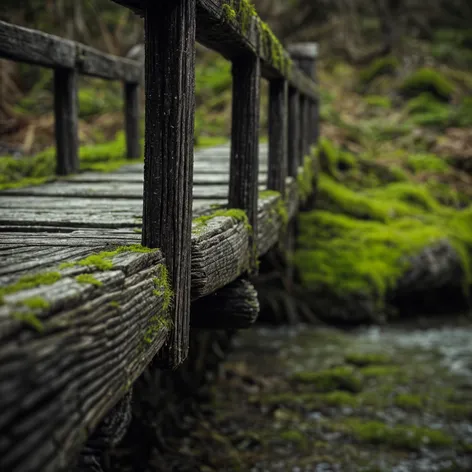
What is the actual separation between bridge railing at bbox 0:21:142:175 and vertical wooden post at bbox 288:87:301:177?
5.86ft

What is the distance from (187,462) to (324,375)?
2.18 m

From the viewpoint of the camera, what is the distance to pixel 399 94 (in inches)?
580

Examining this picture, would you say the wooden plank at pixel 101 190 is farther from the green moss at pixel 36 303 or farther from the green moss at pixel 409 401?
the green moss at pixel 409 401

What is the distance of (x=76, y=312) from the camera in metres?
1.40

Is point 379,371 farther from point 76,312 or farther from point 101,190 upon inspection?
point 76,312

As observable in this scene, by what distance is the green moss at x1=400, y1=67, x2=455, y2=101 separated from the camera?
14516mm

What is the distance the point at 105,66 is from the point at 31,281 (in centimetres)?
464

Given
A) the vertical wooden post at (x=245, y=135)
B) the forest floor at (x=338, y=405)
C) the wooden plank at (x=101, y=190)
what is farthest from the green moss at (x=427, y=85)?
the vertical wooden post at (x=245, y=135)

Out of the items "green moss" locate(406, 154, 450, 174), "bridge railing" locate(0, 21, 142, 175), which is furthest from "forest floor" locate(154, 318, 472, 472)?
"green moss" locate(406, 154, 450, 174)

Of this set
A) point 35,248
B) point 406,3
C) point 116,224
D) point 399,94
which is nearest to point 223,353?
point 116,224

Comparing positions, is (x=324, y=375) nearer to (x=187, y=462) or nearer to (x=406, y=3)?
(x=187, y=462)

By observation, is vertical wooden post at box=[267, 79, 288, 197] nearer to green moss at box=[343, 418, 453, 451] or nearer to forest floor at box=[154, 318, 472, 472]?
forest floor at box=[154, 318, 472, 472]

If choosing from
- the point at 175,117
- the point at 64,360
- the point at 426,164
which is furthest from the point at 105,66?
the point at 426,164

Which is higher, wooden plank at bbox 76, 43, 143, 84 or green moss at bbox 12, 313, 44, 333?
wooden plank at bbox 76, 43, 143, 84
